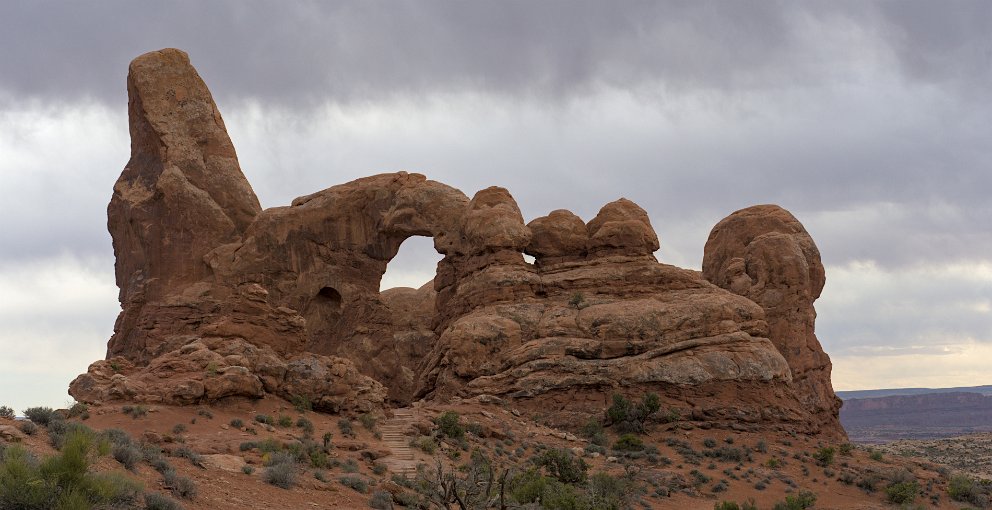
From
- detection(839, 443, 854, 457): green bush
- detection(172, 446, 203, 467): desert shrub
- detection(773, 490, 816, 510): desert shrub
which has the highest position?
detection(172, 446, 203, 467): desert shrub

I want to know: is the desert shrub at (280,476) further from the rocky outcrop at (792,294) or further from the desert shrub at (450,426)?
the rocky outcrop at (792,294)

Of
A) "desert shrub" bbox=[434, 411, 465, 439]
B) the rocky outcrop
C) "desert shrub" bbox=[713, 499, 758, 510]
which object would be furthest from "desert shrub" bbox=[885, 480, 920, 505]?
"desert shrub" bbox=[434, 411, 465, 439]

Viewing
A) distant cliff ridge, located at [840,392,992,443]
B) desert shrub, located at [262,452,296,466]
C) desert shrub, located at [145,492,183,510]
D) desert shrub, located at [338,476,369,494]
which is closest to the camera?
desert shrub, located at [145,492,183,510]

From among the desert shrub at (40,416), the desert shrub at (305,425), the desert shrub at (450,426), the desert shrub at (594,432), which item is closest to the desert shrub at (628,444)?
the desert shrub at (594,432)

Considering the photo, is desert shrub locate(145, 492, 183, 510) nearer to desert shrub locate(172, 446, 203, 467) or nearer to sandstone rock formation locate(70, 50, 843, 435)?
desert shrub locate(172, 446, 203, 467)

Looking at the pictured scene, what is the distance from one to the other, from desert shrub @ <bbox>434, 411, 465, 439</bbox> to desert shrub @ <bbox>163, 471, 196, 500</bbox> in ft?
50.5

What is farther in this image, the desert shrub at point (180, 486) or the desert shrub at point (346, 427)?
the desert shrub at point (346, 427)

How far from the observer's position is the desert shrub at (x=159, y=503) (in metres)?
13.9

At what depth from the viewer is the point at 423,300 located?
184 feet

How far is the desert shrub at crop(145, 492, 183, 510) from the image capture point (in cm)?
1395

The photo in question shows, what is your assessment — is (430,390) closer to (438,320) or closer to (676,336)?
(438,320)

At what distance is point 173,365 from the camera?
29.6 meters

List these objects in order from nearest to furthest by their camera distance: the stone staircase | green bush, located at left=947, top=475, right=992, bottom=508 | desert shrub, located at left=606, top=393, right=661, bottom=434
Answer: the stone staircase
green bush, located at left=947, top=475, right=992, bottom=508
desert shrub, located at left=606, top=393, right=661, bottom=434

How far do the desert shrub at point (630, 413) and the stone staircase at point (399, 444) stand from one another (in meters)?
8.28
